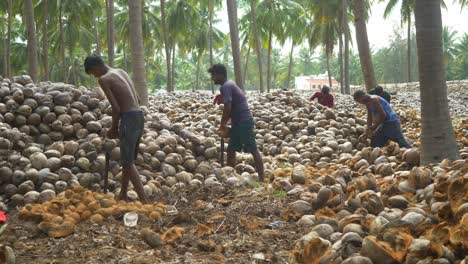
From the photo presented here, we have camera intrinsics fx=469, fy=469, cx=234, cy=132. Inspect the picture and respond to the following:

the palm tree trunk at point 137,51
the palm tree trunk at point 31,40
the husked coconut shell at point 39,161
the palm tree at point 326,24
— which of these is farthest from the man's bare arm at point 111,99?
the palm tree at point 326,24

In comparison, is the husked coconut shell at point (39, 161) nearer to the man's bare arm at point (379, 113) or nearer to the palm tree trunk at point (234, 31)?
the man's bare arm at point (379, 113)

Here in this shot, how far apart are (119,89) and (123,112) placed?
8.8 inches

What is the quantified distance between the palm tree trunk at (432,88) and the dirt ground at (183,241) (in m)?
1.68

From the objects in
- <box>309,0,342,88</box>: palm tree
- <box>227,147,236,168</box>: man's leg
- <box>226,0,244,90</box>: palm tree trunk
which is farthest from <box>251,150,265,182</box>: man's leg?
<box>309,0,342,88</box>: palm tree

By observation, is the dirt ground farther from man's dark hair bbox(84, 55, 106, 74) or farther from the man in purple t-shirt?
man's dark hair bbox(84, 55, 106, 74)

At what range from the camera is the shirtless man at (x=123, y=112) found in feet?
14.5

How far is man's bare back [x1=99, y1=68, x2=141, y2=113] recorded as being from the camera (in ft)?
→ 14.4

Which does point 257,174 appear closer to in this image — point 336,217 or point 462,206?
point 336,217

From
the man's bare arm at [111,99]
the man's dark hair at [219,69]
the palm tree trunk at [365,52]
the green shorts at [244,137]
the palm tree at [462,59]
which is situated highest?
the palm tree at [462,59]

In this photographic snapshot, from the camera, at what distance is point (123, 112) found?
450 centimetres

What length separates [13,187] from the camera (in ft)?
15.2

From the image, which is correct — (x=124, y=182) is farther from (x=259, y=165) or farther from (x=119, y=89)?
(x=259, y=165)

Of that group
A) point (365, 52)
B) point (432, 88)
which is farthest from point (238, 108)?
point (365, 52)

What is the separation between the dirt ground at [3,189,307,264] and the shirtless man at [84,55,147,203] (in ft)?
2.16
